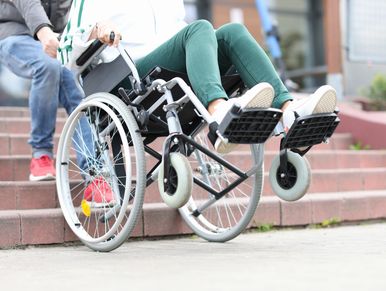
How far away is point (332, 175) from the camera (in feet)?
20.0

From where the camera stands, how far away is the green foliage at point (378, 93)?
30.7 ft

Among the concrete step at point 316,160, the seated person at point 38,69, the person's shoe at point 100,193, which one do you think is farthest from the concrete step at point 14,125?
the person's shoe at point 100,193

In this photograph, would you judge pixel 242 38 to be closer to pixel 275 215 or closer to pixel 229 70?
pixel 229 70

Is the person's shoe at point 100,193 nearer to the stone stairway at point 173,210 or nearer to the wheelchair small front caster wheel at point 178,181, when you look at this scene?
the stone stairway at point 173,210

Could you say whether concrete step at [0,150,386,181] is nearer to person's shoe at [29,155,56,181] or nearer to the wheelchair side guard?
person's shoe at [29,155,56,181]

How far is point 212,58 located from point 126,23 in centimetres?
69

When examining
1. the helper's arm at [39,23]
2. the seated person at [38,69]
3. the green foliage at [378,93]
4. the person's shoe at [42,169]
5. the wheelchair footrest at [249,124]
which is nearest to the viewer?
the wheelchair footrest at [249,124]

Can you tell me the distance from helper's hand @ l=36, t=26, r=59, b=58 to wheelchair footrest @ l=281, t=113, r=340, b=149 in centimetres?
135

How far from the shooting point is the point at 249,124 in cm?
356

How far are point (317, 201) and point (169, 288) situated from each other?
2642 millimetres

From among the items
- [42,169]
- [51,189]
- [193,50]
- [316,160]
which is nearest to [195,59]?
[193,50]

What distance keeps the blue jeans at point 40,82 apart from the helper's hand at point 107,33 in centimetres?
81

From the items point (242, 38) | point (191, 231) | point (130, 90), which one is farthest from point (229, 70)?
point (191, 231)

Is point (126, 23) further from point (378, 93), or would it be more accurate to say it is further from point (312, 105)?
point (378, 93)
